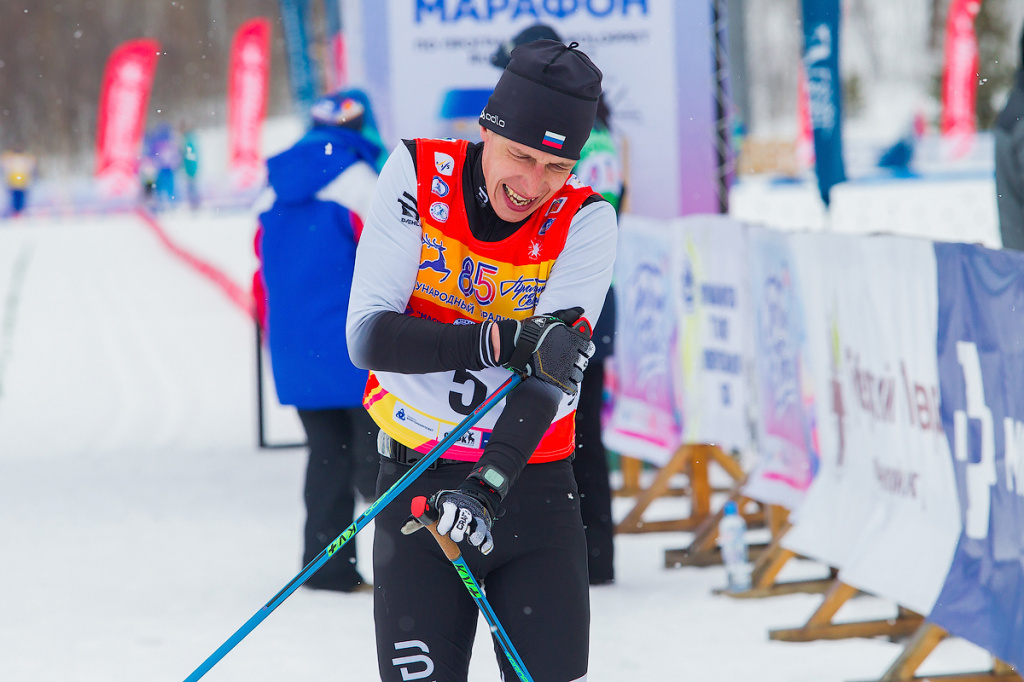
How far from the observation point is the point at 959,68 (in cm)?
2486

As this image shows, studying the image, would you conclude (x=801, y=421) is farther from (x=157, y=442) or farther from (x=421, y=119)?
(x=157, y=442)

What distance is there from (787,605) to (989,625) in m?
1.44

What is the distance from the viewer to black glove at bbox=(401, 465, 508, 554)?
7.53 feet

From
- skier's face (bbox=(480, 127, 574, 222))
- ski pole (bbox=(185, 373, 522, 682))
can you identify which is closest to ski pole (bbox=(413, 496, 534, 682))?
ski pole (bbox=(185, 373, 522, 682))

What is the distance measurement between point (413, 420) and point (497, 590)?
1.31 feet

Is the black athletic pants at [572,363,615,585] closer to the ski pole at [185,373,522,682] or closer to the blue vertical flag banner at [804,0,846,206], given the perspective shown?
the ski pole at [185,373,522,682]

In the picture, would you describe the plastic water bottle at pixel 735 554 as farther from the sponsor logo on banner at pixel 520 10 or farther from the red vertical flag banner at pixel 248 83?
the red vertical flag banner at pixel 248 83

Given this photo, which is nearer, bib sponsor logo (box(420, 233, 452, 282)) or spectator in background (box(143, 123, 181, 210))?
bib sponsor logo (box(420, 233, 452, 282))

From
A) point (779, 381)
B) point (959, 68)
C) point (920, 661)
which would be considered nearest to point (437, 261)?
point (920, 661)

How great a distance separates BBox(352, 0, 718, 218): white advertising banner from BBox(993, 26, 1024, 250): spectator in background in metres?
2.14

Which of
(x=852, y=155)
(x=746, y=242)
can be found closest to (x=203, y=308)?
(x=746, y=242)

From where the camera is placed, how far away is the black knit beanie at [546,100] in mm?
2455

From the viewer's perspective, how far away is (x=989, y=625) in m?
3.78

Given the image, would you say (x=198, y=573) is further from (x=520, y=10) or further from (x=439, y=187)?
(x=520, y=10)
